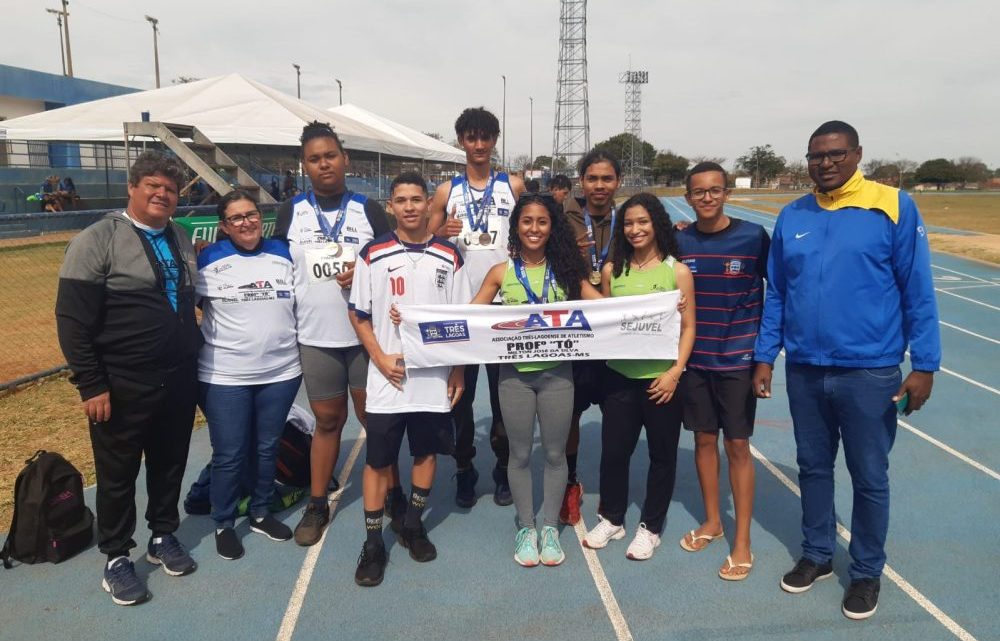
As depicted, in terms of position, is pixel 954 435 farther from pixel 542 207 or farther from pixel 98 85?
pixel 98 85

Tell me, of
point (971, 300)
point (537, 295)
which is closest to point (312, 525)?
point (537, 295)

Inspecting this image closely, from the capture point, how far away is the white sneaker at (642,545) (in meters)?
3.59

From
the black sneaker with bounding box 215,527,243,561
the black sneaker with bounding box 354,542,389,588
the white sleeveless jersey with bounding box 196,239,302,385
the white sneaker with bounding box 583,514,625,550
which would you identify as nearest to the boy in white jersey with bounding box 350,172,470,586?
the black sneaker with bounding box 354,542,389,588

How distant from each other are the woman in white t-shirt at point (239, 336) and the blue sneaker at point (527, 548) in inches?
62.4

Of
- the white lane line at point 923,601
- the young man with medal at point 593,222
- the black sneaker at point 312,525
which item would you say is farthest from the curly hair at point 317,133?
the white lane line at point 923,601

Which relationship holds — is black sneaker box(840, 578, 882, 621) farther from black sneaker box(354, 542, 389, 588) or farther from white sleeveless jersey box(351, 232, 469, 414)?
black sneaker box(354, 542, 389, 588)

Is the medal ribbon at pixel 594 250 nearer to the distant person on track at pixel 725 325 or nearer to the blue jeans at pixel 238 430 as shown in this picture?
the distant person on track at pixel 725 325

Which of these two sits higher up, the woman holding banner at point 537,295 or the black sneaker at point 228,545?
the woman holding banner at point 537,295

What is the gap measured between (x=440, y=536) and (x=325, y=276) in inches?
68.3

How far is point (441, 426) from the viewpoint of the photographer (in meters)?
3.51

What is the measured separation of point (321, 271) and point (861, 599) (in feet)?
10.6

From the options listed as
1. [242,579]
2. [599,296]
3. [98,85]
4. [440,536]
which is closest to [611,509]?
[440,536]

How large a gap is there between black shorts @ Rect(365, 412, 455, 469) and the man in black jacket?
39.4 inches

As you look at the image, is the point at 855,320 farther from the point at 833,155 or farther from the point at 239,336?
the point at 239,336
